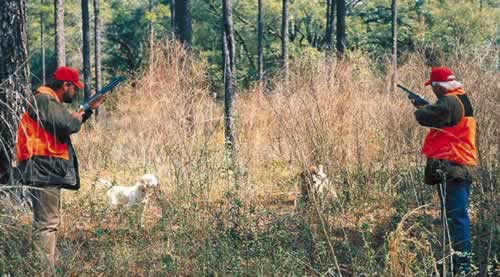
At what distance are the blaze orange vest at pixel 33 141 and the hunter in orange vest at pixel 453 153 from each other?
3.00m

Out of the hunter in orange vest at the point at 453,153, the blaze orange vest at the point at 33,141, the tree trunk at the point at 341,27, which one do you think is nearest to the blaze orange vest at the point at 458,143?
the hunter in orange vest at the point at 453,153

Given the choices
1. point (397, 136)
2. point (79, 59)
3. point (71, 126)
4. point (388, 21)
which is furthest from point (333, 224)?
point (79, 59)

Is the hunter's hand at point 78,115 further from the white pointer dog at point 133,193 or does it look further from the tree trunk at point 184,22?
the tree trunk at point 184,22

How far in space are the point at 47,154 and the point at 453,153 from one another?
3.29 meters

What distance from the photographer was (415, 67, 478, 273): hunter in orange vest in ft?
17.3

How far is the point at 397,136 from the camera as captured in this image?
7.97 meters

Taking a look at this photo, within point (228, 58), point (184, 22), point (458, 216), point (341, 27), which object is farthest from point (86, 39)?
point (458, 216)

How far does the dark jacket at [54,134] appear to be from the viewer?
205 inches

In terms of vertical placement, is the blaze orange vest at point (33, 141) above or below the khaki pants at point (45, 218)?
above

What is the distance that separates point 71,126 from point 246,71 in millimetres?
27479

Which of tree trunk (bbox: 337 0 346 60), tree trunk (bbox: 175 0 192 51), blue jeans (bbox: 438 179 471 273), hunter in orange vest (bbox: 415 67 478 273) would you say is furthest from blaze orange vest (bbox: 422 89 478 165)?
tree trunk (bbox: 337 0 346 60)

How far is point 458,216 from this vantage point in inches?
207

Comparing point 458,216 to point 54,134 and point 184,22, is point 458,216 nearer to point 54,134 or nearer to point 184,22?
point 54,134

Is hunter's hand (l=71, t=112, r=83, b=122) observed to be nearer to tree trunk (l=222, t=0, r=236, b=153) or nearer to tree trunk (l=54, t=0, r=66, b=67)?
tree trunk (l=222, t=0, r=236, b=153)
